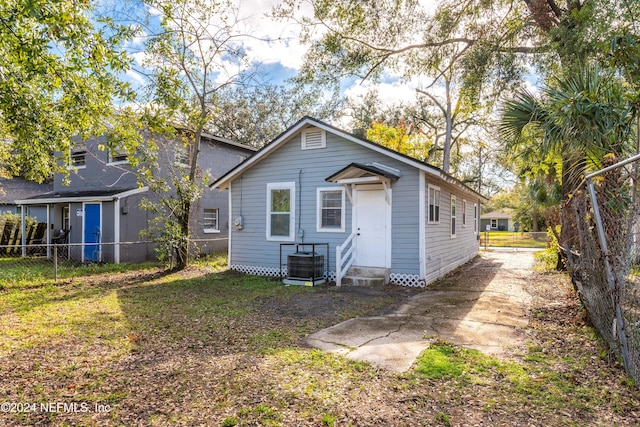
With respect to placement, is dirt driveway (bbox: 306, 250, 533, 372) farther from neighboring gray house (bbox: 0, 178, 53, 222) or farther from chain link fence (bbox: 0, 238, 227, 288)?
neighboring gray house (bbox: 0, 178, 53, 222)

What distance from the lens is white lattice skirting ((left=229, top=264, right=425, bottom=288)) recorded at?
29.5 feet

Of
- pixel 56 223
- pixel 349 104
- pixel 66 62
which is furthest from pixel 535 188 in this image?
pixel 56 223

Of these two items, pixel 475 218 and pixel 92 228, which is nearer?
pixel 92 228

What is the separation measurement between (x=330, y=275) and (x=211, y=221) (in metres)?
8.53

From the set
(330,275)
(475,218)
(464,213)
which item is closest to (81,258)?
(330,275)

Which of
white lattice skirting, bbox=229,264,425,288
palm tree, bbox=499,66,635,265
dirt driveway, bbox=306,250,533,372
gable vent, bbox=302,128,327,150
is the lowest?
dirt driveway, bbox=306,250,533,372

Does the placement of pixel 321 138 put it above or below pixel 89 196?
above

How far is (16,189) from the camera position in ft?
74.2

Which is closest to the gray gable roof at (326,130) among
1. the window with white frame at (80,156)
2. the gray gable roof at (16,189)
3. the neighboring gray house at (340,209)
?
the neighboring gray house at (340,209)

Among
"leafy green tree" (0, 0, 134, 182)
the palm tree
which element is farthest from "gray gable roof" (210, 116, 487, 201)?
"leafy green tree" (0, 0, 134, 182)

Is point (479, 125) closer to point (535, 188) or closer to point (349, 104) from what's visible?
point (535, 188)

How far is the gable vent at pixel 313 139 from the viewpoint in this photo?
10.4m

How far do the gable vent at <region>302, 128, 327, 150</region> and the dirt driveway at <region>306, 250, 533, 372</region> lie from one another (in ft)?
15.8

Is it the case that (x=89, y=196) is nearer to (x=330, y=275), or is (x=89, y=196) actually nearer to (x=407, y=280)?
(x=330, y=275)
